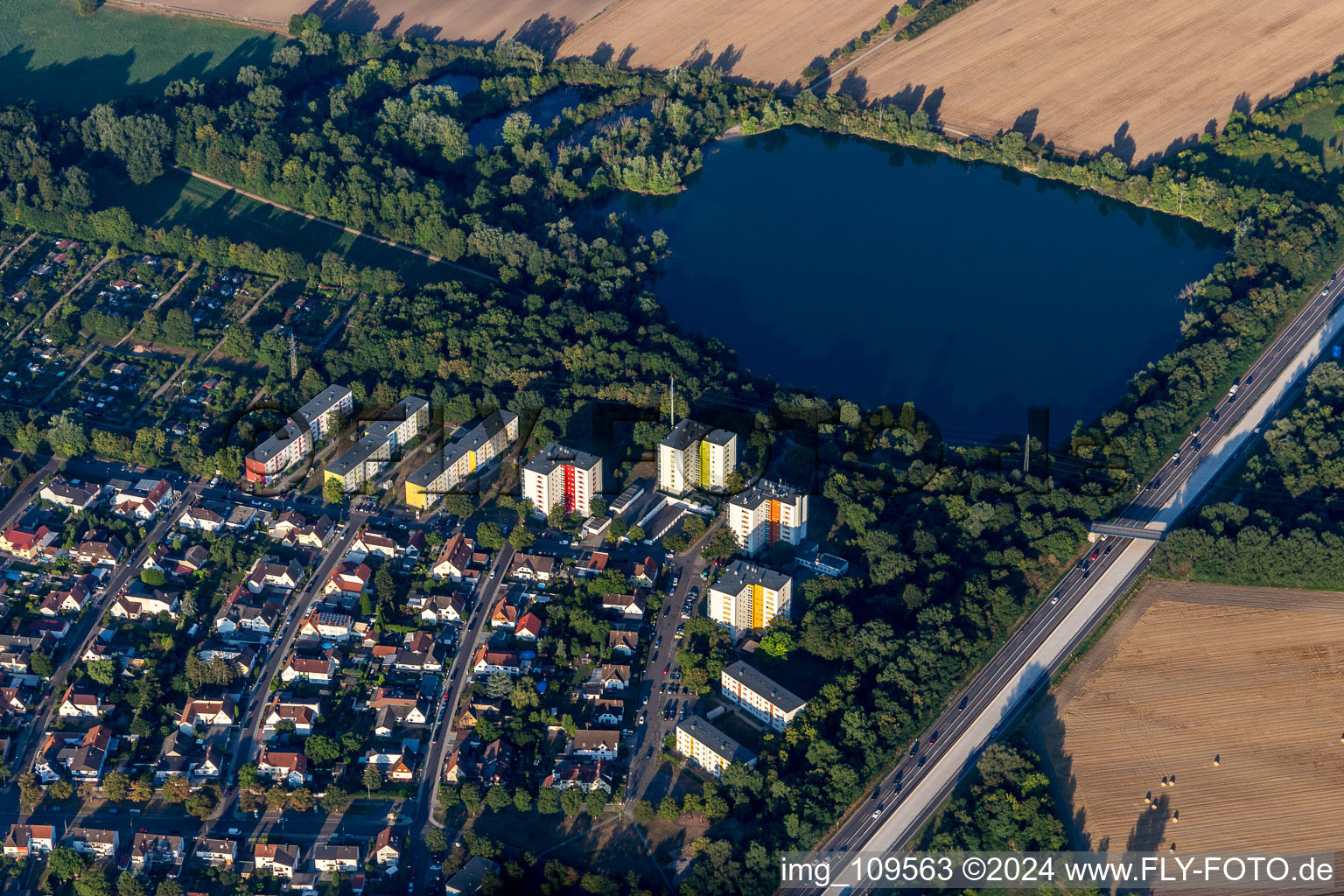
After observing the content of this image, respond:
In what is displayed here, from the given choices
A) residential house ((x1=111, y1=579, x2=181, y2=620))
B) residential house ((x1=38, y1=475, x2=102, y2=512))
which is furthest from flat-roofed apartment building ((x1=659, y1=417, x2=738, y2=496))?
residential house ((x1=38, y1=475, x2=102, y2=512))

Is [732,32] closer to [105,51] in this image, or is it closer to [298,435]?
[105,51]

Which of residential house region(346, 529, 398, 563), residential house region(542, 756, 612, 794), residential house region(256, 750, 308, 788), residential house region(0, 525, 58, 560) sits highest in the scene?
→ residential house region(0, 525, 58, 560)

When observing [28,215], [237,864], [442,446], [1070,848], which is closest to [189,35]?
[28,215]

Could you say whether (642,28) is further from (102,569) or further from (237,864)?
(237,864)

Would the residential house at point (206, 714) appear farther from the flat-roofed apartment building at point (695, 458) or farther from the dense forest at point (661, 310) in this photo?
the flat-roofed apartment building at point (695, 458)

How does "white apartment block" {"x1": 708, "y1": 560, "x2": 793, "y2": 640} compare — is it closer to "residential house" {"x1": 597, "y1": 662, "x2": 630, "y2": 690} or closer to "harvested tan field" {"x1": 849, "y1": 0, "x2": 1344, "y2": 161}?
"residential house" {"x1": 597, "y1": 662, "x2": 630, "y2": 690}

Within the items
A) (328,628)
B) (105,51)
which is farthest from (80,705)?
(105,51)
